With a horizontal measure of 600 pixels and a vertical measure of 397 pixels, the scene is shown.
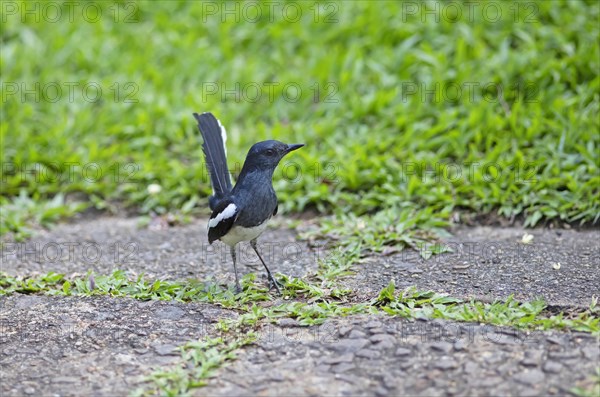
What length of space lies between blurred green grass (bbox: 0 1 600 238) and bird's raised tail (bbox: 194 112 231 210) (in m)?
1.24

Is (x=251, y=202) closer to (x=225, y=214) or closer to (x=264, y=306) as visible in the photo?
(x=225, y=214)

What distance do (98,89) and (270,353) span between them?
4.97 meters

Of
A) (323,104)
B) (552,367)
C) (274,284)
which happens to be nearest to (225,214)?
(274,284)

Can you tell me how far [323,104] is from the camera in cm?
794

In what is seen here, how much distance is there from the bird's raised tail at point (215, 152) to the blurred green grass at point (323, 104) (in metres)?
1.24

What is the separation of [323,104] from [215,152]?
8.16 ft

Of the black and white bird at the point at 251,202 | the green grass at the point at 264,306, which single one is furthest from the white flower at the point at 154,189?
the black and white bird at the point at 251,202

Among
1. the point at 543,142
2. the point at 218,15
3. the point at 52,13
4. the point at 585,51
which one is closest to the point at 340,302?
the point at 543,142

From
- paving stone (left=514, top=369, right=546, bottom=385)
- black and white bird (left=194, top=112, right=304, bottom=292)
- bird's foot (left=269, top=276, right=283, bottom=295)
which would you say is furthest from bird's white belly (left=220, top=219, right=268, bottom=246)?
paving stone (left=514, top=369, right=546, bottom=385)

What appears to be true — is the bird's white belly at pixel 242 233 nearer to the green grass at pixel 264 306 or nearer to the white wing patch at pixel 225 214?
the white wing patch at pixel 225 214

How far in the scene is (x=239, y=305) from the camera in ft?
16.8

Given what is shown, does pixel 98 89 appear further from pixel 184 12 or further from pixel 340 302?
pixel 340 302

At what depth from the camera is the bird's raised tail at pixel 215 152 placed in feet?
18.6

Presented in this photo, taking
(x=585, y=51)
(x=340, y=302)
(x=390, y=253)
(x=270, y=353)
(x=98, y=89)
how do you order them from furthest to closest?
(x=98, y=89) < (x=585, y=51) < (x=390, y=253) < (x=340, y=302) < (x=270, y=353)
